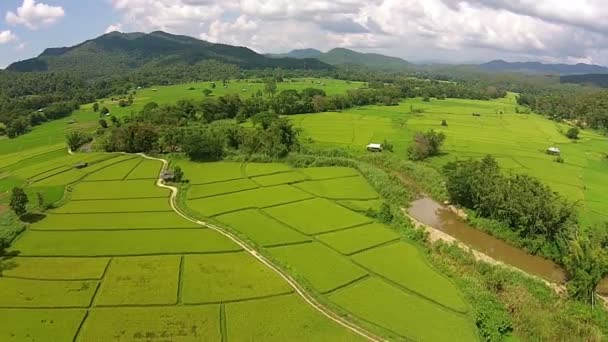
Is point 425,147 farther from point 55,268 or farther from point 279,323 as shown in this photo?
point 55,268

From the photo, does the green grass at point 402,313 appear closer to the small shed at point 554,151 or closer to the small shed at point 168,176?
the small shed at point 168,176

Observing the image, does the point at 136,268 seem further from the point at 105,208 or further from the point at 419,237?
the point at 419,237

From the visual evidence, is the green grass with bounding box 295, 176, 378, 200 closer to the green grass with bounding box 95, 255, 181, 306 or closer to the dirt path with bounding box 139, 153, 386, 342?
the dirt path with bounding box 139, 153, 386, 342

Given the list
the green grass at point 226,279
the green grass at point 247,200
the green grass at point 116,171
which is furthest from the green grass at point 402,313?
the green grass at point 116,171

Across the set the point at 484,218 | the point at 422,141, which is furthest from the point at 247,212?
the point at 422,141

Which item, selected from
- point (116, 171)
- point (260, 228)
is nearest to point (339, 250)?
point (260, 228)

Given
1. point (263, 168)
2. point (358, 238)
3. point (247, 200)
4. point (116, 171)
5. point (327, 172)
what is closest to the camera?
point (358, 238)
